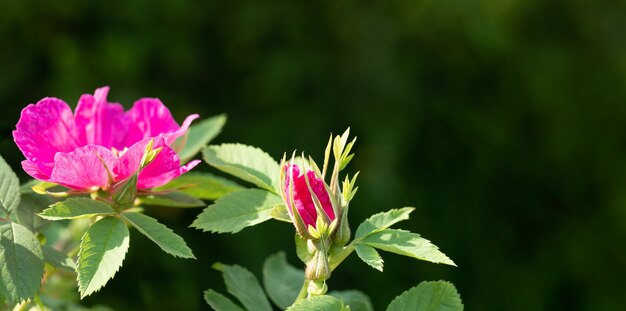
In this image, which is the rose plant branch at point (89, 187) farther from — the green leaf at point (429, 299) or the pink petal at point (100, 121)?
the green leaf at point (429, 299)

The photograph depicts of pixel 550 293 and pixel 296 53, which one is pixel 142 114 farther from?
pixel 550 293

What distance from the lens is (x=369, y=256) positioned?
26.6 inches

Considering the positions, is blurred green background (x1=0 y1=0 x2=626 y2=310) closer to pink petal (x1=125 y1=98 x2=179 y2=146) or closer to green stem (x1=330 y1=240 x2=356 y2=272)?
pink petal (x1=125 y1=98 x2=179 y2=146)

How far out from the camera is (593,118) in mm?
3057

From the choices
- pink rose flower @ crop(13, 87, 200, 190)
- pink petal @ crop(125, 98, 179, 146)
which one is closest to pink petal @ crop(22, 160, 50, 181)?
pink rose flower @ crop(13, 87, 200, 190)

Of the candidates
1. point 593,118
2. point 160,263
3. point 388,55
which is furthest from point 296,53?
point 593,118

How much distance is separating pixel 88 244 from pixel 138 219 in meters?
0.05

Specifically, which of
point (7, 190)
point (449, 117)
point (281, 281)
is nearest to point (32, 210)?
point (7, 190)

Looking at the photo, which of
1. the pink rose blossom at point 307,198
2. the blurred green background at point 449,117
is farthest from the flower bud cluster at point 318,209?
the blurred green background at point 449,117

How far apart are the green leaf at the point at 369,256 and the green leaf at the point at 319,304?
4 cm

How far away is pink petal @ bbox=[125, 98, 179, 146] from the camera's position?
782 millimetres

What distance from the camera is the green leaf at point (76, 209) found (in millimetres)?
673

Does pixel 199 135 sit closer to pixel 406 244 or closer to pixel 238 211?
pixel 238 211

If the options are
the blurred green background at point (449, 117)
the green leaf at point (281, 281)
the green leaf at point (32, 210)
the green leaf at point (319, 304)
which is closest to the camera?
the green leaf at point (319, 304)
